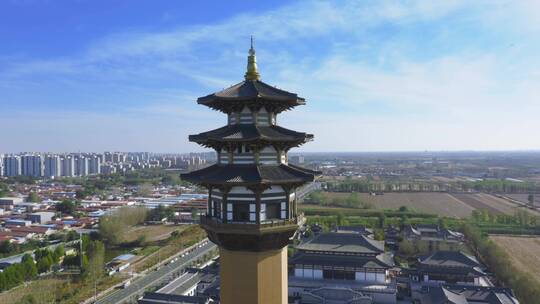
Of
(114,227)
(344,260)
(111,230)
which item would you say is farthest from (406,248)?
(111,230)

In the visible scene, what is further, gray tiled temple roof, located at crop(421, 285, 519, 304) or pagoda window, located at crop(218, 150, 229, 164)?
gray tiled temple roof, located at crop(421, 285, 519, 304)

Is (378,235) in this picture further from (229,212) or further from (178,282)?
(229,212)

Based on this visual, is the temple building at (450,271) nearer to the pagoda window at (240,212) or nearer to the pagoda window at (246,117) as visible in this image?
the pagoda window at (240,212)

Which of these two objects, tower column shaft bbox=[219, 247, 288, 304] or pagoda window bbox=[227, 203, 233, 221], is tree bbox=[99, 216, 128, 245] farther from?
pagoda window bbox=[227, 203, 233, 221]

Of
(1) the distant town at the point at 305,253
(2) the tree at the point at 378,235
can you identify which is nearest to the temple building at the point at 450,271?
(1) the distant town at the point at 305,253

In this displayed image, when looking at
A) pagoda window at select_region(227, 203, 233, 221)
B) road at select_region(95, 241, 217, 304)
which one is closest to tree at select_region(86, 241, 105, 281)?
road at select_region(95, 241, 217, 304)

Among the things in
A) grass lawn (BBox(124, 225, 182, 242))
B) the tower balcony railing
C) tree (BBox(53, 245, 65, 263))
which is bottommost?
grass lawn (BBox(124, 225, 182, 242))

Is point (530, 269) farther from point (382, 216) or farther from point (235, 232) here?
point (235, 232)
